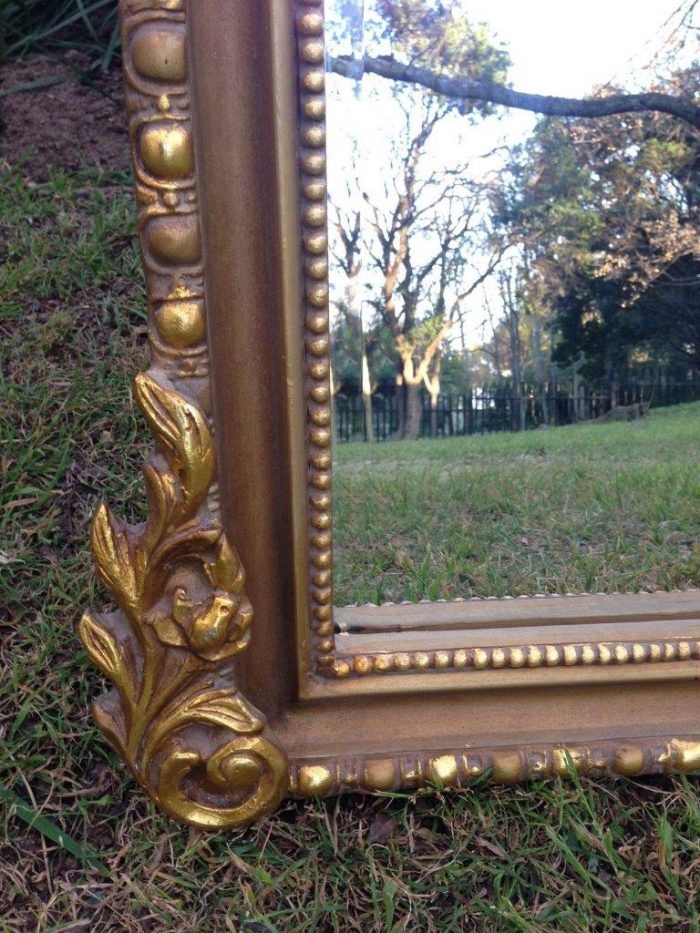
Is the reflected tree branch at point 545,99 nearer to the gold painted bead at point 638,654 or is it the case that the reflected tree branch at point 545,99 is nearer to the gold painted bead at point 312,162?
the gold painted bead at point 312,162

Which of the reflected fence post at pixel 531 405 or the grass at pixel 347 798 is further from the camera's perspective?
the reflected fence post at pixel 531 405

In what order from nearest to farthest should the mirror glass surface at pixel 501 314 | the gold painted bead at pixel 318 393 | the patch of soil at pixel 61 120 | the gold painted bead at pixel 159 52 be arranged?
the gold painted bead at pixel 159 52
the gold painted bead at pixel 318 393
the mirror glass surface at pixel 501 314
the patch of soil at pixel 61 120

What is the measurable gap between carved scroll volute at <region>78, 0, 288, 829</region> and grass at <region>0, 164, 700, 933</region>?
102mm

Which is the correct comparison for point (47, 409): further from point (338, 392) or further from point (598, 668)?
point (598, 668)

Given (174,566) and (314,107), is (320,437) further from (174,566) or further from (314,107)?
(314,107)

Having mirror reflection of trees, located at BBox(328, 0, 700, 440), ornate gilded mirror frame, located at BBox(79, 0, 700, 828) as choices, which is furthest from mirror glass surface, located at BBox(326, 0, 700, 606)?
ornate gilded mirror frame, located at BBox(79, 0, 700, 828)

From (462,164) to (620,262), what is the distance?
0.23 meters

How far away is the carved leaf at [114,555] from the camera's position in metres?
0.76

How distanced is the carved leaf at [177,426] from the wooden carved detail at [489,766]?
0.36 metres

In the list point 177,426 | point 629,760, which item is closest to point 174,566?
point 177,426

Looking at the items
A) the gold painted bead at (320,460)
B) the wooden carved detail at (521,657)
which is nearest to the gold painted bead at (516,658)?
the wooden carved detail at (521,657)

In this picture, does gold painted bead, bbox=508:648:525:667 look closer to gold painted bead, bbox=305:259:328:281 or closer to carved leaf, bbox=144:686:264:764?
carved leaf, bbox=144:686:264:764

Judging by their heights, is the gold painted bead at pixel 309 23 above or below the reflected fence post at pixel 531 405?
above

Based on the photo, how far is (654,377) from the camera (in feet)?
3.20
